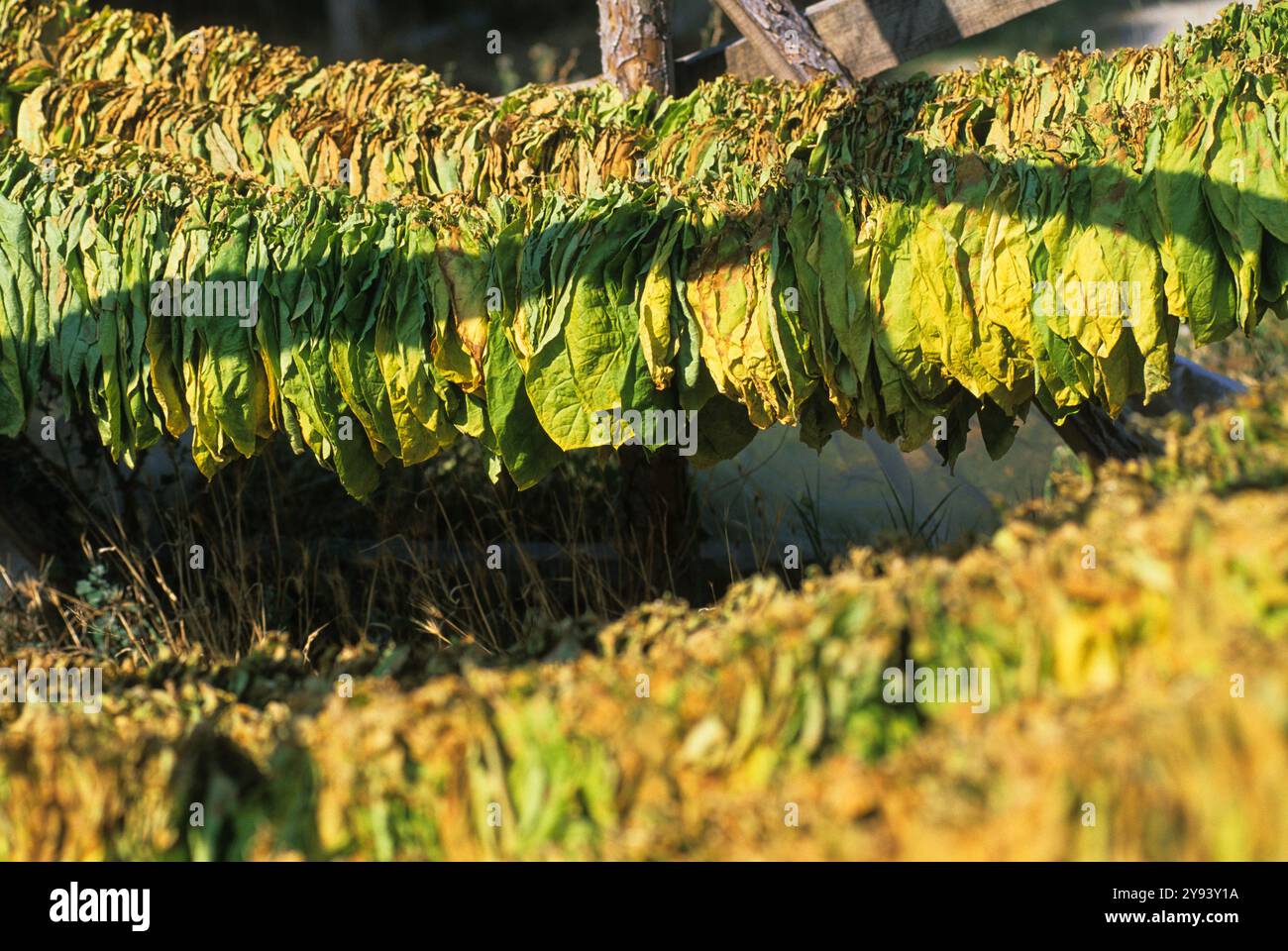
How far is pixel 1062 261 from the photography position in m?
2.83

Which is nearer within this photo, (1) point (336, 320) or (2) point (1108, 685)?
(2) point (1108, 685)

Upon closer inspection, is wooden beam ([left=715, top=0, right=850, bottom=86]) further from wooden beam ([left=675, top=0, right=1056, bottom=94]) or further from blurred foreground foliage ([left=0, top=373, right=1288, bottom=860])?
blurred foreground foliage ([left=0, top=373, right=1288, bottom=860])

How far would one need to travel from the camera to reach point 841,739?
1606 mm

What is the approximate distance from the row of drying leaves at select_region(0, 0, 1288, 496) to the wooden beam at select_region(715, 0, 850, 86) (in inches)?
17.6

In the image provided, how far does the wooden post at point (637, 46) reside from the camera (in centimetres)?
419

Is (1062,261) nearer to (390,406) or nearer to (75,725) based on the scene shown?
(390,406)

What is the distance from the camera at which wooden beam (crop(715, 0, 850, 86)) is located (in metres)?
4.08

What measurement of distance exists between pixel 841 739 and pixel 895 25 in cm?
328

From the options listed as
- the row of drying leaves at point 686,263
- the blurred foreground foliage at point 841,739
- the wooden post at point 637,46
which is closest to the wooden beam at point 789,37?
the wooden post at point 637,46

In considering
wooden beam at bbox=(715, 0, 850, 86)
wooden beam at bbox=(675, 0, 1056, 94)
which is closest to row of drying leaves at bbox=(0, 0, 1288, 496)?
wooden beam at bbox=(715, 0, 850, 86)

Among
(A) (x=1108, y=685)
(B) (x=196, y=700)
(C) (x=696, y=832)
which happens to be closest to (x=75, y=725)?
(B) (x=196, y=700)

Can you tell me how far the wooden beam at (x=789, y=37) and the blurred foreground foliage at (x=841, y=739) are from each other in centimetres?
245

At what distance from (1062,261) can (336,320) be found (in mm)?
1669

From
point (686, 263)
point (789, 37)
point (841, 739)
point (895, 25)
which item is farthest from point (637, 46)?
point (841, 739)
